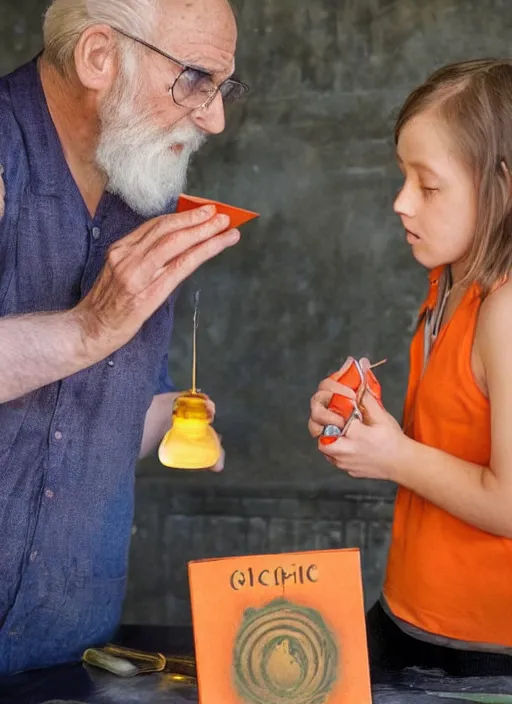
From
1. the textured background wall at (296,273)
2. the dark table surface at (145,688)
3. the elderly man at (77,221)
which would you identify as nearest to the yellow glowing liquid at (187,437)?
the elderly man at (77,221)

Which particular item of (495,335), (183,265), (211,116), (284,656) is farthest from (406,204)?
(284,656)

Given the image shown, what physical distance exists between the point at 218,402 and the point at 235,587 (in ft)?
6.91

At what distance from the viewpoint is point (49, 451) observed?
1.80m

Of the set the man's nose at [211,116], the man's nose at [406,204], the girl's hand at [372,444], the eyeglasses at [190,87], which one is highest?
the eyeglasses at [190,87]

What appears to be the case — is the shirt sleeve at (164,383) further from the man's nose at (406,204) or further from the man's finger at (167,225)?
the man's nose at (406,204)

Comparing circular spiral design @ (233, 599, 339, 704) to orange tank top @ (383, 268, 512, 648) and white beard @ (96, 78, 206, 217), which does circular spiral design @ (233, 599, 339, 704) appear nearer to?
orange tank top @ (383, 268, 512, 648)

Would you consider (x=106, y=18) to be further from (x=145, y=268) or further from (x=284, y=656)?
(x=284, y=656)

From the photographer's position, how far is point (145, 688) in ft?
4.86

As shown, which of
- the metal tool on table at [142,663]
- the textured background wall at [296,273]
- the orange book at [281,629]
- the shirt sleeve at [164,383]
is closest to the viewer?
the orange book at [281,629]

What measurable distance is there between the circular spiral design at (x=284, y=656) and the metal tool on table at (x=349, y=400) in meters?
0.37

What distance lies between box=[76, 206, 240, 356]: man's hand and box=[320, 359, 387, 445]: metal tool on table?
1.00 feet

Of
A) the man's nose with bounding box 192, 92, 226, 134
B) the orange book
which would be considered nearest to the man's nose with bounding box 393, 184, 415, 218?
the man's nose with bounding box 192, 92, 226, 134

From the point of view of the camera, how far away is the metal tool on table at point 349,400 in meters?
1.57

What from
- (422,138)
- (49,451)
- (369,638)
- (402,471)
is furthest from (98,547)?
(422,138)
